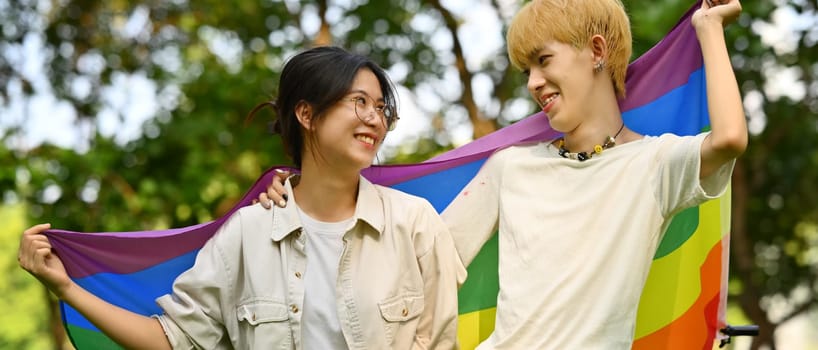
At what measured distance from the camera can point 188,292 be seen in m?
2.77

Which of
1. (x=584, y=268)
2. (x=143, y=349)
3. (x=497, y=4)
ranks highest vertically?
(x=497, y=4)

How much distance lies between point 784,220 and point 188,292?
317 inches

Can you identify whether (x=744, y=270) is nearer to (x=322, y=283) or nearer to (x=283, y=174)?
(x=283, y=174)

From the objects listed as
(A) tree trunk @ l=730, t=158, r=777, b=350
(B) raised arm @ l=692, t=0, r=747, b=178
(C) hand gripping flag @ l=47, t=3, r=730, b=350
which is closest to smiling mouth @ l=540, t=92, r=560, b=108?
(C) hand gripping flag @ l=47, t=3, r=730, b=350

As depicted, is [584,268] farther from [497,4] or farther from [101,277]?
[497,4]

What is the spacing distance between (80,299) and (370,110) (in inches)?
38.1

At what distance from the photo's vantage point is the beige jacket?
2.67 m

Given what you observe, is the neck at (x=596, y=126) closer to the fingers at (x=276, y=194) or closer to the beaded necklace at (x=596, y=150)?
the beaded necklace at (x=596, y=150)

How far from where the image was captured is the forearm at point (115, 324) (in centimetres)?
271

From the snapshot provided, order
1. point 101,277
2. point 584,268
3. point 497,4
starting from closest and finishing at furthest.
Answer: point 584,268, point 101,277, point 497,4

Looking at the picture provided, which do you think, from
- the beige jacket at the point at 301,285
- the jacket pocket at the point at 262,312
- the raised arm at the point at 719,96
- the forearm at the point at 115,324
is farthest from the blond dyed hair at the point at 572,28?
the forearm at the point at 115,324

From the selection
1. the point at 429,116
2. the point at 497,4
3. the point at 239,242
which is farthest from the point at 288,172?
the point at 429,116

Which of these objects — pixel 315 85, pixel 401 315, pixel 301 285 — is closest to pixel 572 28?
pixel 315 85

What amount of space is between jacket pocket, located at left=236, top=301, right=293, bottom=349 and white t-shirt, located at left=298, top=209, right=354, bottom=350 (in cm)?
5
